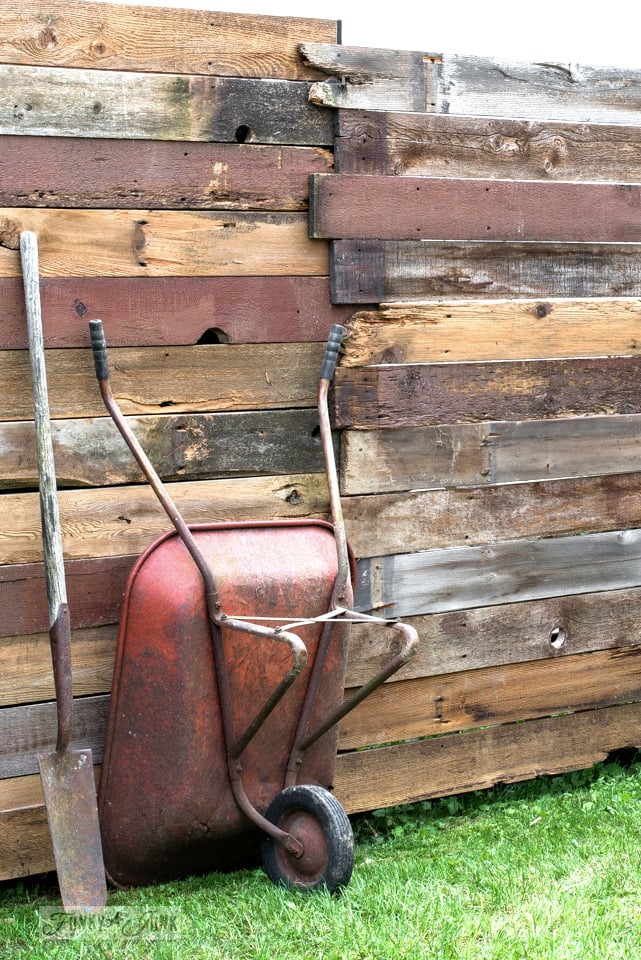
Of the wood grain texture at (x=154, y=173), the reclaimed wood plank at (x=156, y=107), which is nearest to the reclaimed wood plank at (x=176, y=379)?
the wood grain texture at (x=154, y=173)

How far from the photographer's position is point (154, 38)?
11.3 ft

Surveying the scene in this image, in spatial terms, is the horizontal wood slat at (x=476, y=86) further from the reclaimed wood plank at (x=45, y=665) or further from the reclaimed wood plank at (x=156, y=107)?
the reclaimed wood plank at (x=45, y=665)

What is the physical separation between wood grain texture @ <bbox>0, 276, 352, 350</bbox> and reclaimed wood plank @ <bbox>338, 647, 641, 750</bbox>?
130 cm

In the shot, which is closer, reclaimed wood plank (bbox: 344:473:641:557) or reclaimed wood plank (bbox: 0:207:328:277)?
reclaimed wood plank (bbox: 0:207:328:277)

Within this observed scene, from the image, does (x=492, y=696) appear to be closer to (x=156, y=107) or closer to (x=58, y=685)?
(x=58, y=685)

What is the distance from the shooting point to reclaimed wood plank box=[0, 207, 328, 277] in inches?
132

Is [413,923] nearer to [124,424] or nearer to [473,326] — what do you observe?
[124,424]

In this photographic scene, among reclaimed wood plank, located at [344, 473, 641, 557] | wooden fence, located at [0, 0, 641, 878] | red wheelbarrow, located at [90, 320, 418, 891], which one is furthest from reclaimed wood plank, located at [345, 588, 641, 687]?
red wheelbarrow, located at [90, 320, 418, 891]

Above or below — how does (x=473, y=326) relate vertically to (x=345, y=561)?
above

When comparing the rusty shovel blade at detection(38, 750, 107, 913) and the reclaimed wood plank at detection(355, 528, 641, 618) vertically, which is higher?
the reclaimed wood plank at detection(355, 528, 641, 618)

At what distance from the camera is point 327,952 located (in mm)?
2824

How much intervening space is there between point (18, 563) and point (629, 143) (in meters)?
2.64

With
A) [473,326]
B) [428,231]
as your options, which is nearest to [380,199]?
[428,231]

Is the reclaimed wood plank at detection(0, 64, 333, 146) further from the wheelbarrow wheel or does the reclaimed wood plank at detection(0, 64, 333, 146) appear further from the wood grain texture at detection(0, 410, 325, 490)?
the wheelbarrow wheel
